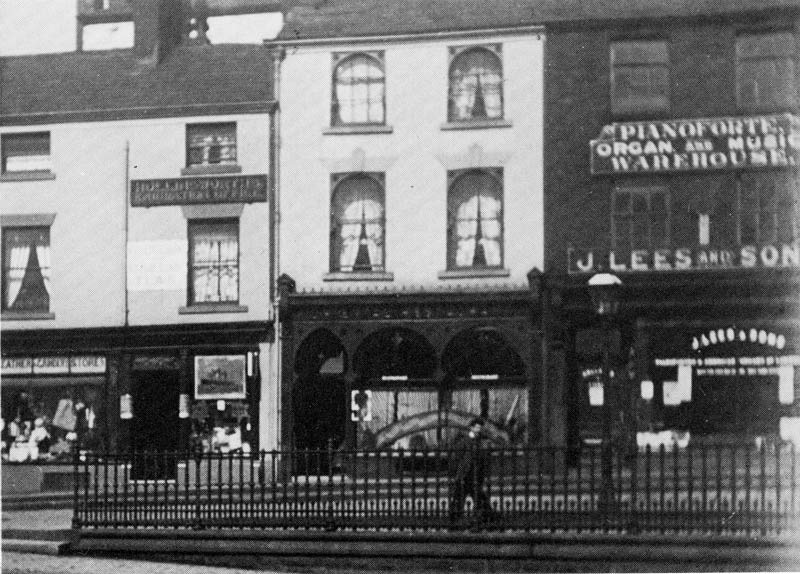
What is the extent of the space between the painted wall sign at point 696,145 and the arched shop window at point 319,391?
656 centimetres

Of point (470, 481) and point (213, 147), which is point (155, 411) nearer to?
point (213, 147)

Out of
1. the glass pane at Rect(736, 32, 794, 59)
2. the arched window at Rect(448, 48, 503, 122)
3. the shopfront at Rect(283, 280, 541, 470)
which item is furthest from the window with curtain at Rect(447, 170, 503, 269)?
the glass pane at Rect(736, 32, 794, 59)

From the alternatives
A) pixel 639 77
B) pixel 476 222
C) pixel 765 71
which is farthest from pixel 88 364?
pixel 765 71

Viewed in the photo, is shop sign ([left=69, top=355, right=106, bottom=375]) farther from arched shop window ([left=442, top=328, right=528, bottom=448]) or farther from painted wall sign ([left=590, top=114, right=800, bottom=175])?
painted wall sign ([left=590, top=114, right=800, bottom=175])

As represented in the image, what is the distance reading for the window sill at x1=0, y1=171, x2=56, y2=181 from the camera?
27.6 m

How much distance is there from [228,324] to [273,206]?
2628 millimetres

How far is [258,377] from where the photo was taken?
26.9 m

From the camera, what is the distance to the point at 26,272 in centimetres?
2741

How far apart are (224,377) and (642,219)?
914 centimetres

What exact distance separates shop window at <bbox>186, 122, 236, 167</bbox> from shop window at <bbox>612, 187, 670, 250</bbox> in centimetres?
813

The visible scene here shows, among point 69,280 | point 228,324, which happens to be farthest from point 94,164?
point 228,324

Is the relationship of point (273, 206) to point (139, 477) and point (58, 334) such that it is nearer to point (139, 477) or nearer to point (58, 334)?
point (58, 334)

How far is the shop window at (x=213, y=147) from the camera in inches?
1075

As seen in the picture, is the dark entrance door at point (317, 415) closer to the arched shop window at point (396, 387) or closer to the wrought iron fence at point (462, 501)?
A: the arched shop window at point (396, 387)
